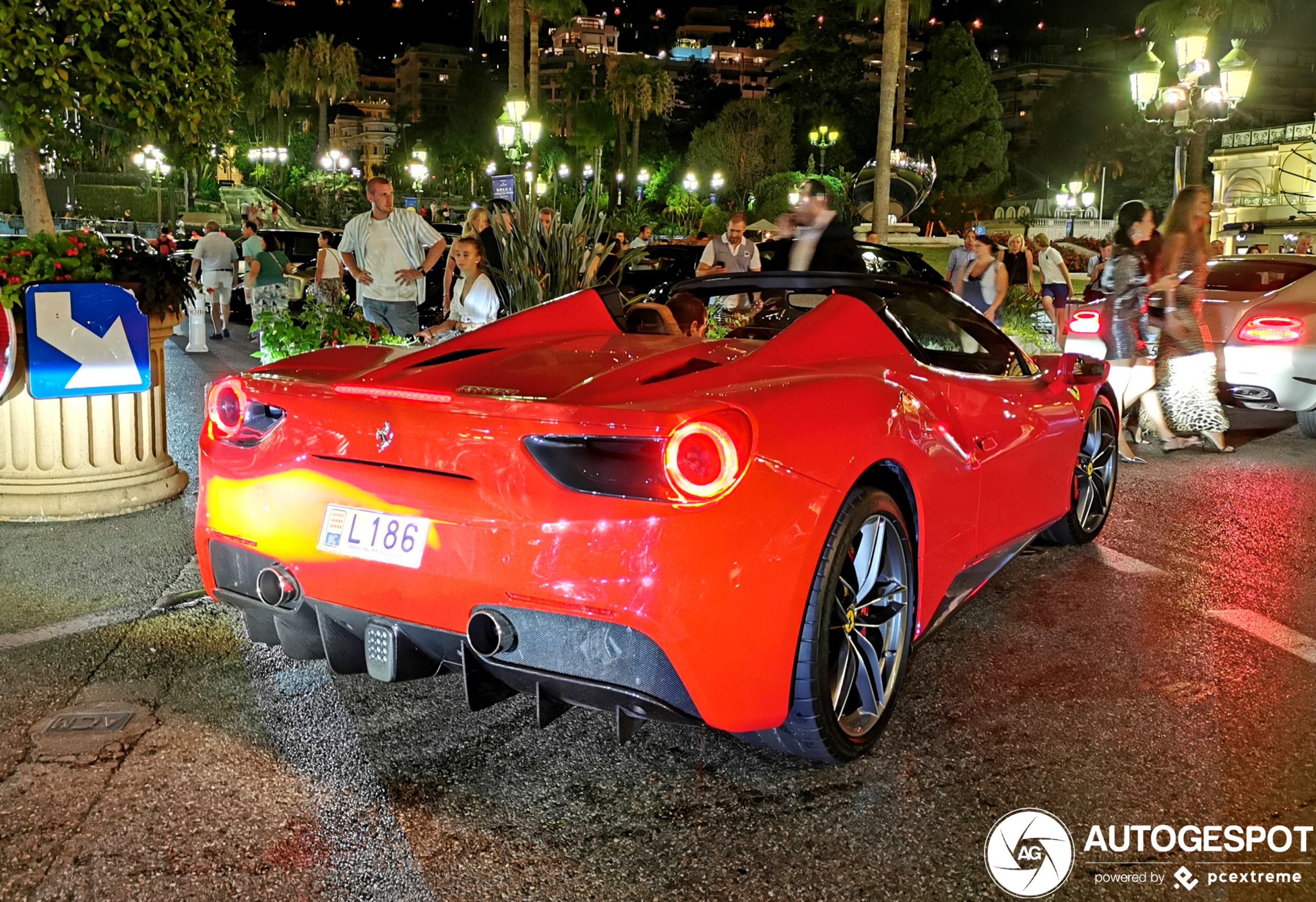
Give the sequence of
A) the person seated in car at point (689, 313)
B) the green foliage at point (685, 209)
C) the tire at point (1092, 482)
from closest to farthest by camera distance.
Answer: the person seated in car at point (689, 313) → the tire at point (1092, 482) → the green foliage at point (685, 209)

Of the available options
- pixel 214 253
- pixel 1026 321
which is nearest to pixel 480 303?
pixel 1026 321

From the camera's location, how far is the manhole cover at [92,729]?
131 inches

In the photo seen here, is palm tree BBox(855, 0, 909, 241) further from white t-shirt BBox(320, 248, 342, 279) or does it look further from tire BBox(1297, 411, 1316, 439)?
tire BBox(1297, 411, 1316, 439)

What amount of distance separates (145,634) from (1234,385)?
863 cm

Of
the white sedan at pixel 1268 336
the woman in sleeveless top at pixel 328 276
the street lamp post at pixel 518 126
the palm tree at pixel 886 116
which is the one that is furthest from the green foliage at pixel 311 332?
the street lamp post at pixel 518 126

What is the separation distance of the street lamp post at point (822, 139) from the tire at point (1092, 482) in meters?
50.4

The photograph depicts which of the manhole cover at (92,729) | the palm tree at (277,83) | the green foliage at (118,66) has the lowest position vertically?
the manhole cover at (92,729)

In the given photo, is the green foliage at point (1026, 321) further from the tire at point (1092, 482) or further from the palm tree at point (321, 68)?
the palm tree at point (321, 68)

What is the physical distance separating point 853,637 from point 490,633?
107 cm

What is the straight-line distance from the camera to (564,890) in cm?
264

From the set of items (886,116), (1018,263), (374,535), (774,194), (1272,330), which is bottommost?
(374,535)

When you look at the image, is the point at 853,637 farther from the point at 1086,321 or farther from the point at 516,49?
the point at 516,49

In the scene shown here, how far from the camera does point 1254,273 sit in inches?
414

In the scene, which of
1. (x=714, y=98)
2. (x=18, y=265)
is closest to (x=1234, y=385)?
(x=18, y=265)
